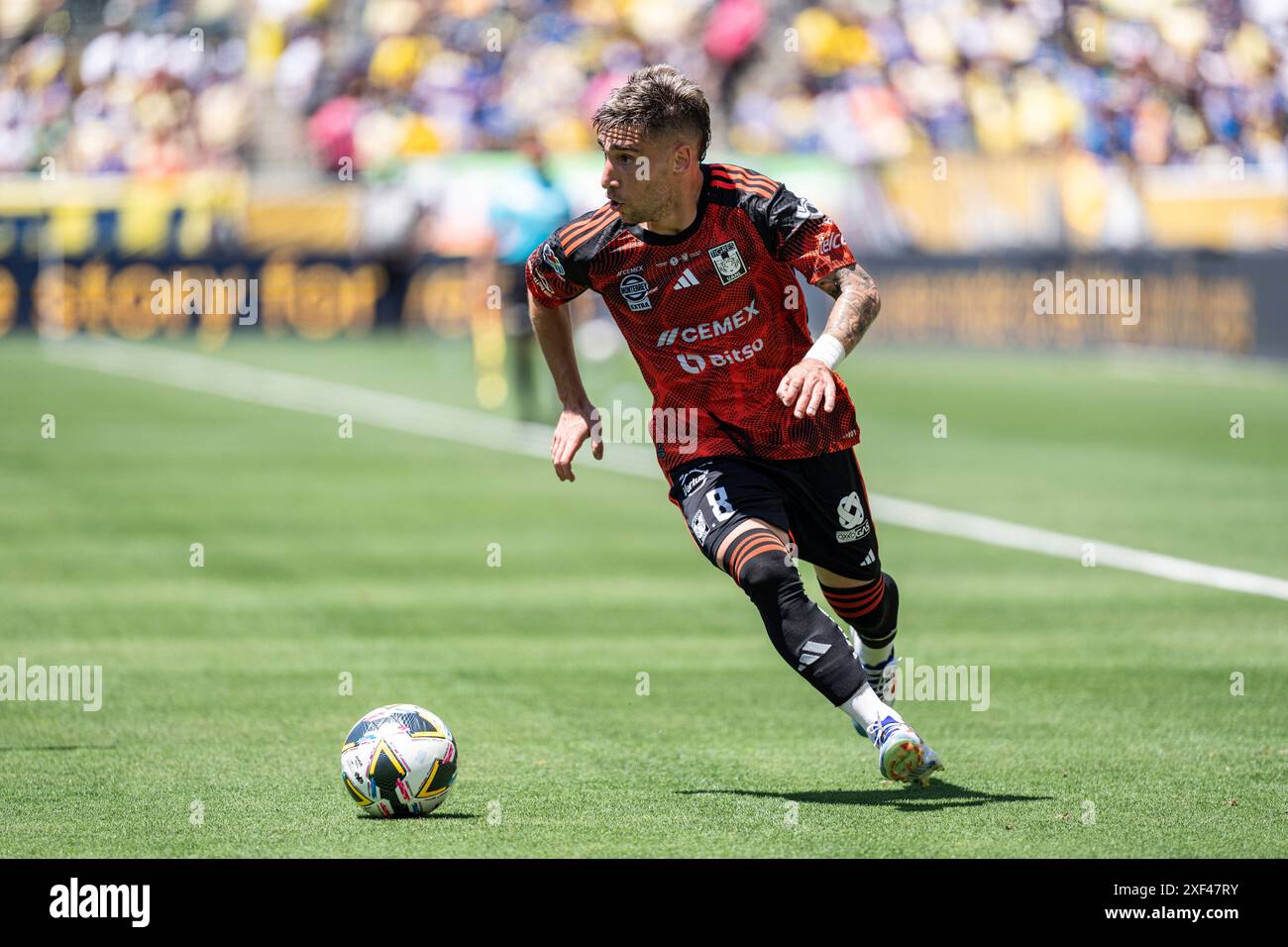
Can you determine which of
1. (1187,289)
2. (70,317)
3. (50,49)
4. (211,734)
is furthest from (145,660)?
(50,49)

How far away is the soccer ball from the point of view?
644 cm

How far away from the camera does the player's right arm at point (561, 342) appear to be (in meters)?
6.98

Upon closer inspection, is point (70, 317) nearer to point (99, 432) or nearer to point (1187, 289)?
point (99, 432)

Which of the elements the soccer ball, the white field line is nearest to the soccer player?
the soccer ball

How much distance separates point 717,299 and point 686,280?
0.13m

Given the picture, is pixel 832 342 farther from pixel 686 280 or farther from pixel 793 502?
pixel 793 502

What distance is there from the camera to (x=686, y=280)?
6.88 metres

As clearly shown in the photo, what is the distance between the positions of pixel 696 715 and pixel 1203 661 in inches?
105

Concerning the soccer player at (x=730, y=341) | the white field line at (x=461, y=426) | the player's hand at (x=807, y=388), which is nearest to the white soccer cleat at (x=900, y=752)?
the soccer player at (x=730, y=341)

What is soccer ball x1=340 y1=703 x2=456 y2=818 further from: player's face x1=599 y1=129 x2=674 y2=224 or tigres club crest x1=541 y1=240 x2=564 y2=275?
player's face x1=599 y1=129 x2=674 y2=224

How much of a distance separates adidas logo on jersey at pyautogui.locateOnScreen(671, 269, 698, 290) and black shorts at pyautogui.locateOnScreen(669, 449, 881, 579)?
0.61 m

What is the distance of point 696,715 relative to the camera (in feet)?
27.5

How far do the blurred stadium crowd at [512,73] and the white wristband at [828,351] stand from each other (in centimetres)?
2864

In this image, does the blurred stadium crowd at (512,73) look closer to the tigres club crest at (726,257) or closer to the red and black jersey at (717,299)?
the red and black jersey at (717,299)
